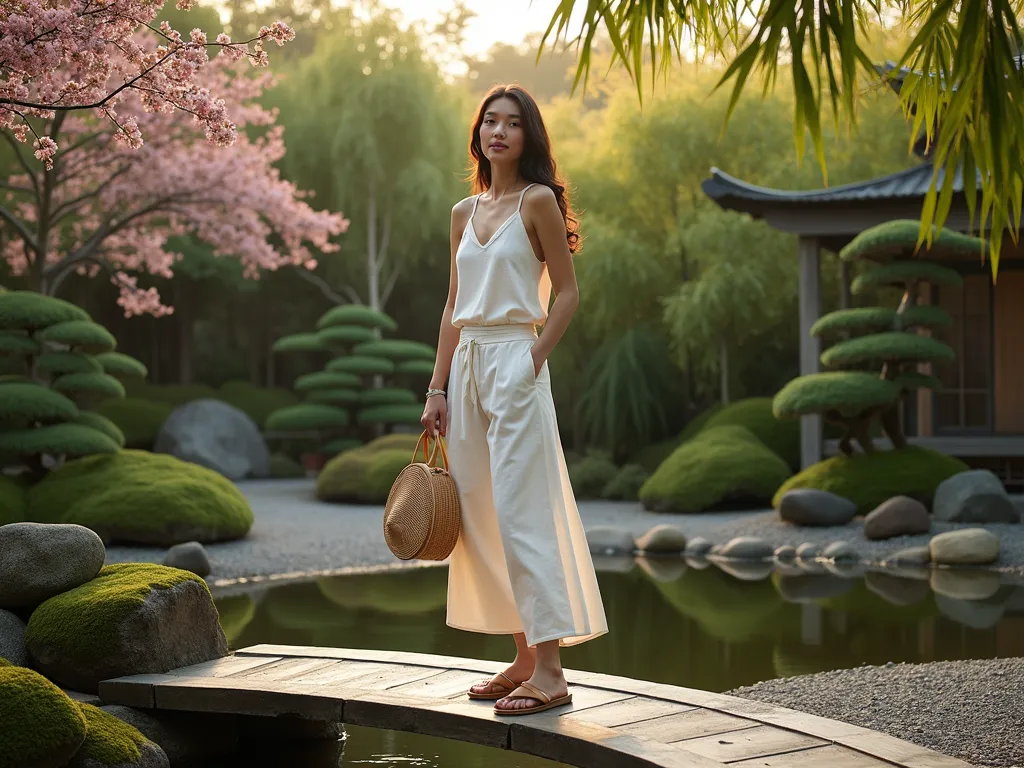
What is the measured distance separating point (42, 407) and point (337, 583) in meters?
2.79

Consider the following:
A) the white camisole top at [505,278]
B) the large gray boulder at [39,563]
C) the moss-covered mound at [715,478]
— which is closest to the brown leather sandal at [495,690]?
the white camisole top at [505,278]

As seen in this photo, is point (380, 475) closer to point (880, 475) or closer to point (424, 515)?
point (880, 475)

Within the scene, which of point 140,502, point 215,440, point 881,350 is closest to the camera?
point 140,502

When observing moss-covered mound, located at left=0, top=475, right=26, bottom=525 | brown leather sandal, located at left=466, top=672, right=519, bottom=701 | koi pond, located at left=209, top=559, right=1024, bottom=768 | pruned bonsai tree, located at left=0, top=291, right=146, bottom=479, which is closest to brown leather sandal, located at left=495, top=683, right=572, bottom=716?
brown leather sandal, located at left=466, top=672, right=519, bottom=701

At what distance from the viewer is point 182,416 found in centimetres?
1563

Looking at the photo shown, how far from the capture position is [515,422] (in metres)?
3.38

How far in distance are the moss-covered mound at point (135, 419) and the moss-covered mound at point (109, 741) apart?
1270 centimetres

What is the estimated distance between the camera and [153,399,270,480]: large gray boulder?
1527cm

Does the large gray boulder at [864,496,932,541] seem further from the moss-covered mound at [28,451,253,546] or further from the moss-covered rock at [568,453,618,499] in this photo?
the moss-covered mound at [28,451,253,546]

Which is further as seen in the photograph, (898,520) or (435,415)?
(898,520)

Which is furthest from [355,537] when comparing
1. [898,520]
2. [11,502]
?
[898,520]

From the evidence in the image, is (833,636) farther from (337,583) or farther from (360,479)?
(360,479)

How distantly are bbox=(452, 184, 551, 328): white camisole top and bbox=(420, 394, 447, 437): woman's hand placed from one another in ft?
0.82

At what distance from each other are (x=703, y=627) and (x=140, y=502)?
177 inches
